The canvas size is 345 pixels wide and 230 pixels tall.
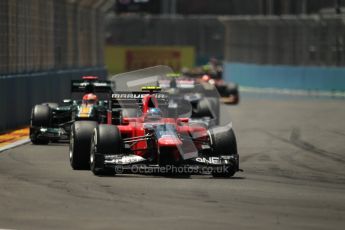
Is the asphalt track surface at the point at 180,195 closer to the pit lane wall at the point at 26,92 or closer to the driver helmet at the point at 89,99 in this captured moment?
the driver helmet at the point at 89,99

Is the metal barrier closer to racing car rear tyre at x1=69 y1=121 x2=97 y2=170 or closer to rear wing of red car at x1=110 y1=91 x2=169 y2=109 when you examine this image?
rear wing of red car at x1=110 y1=91 x2=169 y2=109

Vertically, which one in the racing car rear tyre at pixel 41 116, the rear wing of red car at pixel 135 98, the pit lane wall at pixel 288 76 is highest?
the rear wing of red car at pixel 135 98

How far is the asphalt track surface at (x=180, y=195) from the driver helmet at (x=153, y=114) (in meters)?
1.02

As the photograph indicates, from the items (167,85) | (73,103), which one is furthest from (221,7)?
(73,103)

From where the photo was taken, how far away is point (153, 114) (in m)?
15.4

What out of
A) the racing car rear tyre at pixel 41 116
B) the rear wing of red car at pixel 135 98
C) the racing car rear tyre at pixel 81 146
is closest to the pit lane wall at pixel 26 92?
the racing car rear tyre at pixel 41 116

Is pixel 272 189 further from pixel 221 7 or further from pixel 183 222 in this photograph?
pixel 221 7

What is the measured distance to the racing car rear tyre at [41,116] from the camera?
20.5 metres

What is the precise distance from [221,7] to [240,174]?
64.4 meters

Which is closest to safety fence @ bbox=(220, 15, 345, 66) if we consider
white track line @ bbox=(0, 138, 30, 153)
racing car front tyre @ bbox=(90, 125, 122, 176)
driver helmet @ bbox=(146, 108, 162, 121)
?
white track line @ bbox=(0, 138, 30, 153)

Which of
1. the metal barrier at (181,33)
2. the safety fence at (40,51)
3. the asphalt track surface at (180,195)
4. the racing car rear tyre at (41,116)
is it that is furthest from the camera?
the metal barrier at (181,33)

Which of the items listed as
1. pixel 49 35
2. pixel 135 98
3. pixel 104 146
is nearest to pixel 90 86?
pixel 135 98

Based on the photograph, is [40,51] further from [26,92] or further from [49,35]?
[26,92]

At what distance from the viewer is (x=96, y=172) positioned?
Result: 577 inches
